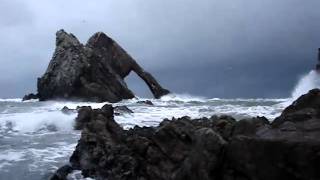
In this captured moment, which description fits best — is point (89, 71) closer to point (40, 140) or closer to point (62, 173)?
point (40, 140)

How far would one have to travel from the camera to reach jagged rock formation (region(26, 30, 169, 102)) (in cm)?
4750

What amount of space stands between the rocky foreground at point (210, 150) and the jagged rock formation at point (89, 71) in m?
29.4

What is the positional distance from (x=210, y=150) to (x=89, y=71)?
39.1m

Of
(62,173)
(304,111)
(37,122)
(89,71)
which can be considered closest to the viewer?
(304,111)

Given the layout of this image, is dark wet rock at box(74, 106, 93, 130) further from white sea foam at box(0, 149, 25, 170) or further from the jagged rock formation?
the jagged rock formation

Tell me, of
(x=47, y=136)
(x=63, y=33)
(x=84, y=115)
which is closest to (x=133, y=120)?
(x=84, y=115)

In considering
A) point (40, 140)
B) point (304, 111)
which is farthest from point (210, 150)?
point (40, 140)

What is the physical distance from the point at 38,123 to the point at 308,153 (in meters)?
19.7

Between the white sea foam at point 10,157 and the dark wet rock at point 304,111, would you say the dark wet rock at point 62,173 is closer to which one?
the white sea foam at point 10,157

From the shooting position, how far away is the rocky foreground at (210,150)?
314 inches

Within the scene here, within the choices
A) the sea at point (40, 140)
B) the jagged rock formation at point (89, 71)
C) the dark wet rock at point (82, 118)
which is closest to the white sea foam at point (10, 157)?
the sea at point (40, 140)

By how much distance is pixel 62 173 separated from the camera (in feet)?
45.5

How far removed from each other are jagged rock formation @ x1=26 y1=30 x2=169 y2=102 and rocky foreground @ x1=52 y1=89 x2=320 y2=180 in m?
29.4

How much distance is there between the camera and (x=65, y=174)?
45.5 ft
